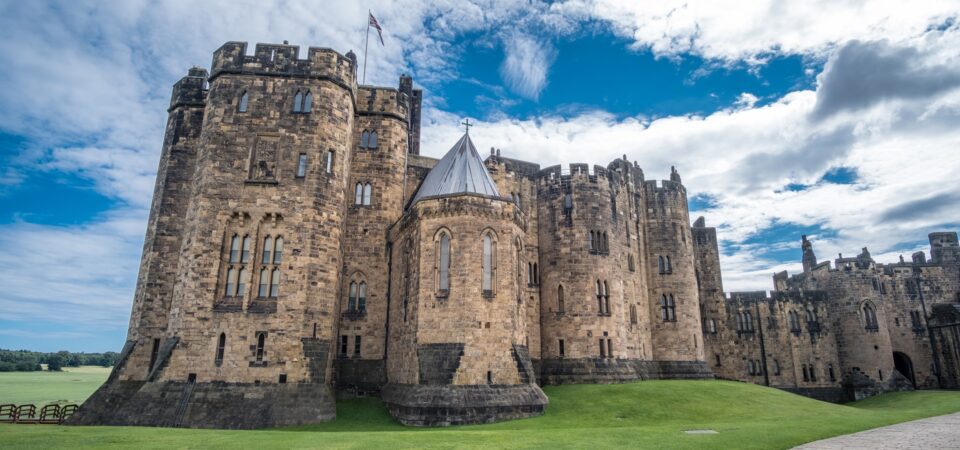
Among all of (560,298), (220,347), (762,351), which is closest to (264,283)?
(220,347)

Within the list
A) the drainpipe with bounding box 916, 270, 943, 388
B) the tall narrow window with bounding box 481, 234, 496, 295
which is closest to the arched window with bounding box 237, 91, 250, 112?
the tall narrow window with bounding box 481, 234, 496, 295

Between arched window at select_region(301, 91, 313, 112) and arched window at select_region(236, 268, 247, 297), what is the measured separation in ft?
32.9

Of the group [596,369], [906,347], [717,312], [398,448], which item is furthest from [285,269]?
[906,347]

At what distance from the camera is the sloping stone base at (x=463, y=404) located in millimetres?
23828

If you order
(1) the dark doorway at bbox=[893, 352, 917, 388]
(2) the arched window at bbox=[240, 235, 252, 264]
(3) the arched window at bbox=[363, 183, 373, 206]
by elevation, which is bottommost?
(1) the dark doorway at bbox=[893, 352, 917, 388]

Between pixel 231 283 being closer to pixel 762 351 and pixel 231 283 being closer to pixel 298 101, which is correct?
pixel 298 101

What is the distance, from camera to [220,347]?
26.1 meters

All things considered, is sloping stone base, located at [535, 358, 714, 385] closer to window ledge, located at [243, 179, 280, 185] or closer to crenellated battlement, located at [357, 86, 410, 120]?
crenellated battlement, located at [357, 86, 410, 120]

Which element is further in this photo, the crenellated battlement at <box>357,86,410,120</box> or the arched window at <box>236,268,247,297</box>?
the crenellated battlement at <box>357,86,410,120</box>

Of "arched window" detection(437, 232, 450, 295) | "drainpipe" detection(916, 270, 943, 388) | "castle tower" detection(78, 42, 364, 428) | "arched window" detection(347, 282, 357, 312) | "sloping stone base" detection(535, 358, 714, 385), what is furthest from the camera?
"drainpipe" detection(916, 270, 943, 388)

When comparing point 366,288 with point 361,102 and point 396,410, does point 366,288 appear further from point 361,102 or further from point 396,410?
point 361,102

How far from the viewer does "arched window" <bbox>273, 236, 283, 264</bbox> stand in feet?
92.6

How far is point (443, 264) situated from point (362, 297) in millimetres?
7528

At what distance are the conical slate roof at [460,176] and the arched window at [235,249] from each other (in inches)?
397
